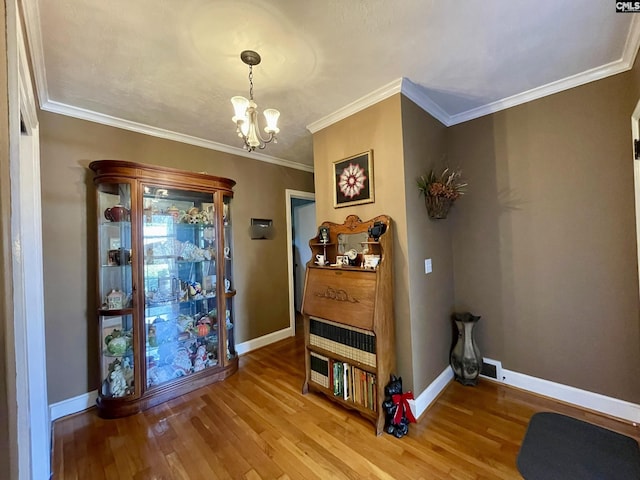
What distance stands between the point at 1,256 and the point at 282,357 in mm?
2777

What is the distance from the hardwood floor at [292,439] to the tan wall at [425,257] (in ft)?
1.23

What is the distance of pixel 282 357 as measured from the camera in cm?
299

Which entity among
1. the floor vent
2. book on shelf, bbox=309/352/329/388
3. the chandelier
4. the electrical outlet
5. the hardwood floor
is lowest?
the hardwood floor

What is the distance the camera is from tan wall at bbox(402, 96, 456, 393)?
196cm

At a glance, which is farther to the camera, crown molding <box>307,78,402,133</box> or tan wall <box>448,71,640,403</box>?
crown molding <box>307,78,402,133</box>

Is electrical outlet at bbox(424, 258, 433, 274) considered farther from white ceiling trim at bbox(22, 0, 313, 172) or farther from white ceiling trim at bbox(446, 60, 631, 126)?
white ceiling trim at bbox(22, 0, 313, 172)

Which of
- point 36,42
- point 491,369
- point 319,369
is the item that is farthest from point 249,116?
point 491,369

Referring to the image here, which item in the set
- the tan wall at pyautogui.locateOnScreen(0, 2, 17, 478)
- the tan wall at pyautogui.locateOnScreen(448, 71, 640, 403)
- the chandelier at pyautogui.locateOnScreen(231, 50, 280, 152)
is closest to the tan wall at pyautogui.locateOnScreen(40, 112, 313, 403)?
the chandelier at pyautogui.locateOnScreen(231, 50, 280, 152)

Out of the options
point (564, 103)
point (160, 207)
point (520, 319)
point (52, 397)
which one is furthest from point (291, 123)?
point (52, 397)

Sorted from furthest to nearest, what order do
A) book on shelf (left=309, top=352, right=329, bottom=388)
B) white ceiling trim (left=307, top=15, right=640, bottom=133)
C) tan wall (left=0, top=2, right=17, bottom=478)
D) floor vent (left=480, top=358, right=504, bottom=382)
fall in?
floor vent (left=480, top=358, right=504, bottom=382), book on shelf (left=309, top=352, right=329, bottom=388), white ceiling trim (left=307, top=15, right=640, bottom=133), tan wall (left=0, top=2, right=17, bottom=478)

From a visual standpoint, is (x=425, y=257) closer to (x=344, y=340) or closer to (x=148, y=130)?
(x=344, y=340)

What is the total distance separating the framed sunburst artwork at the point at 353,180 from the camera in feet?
6.91

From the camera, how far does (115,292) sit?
2.14 m

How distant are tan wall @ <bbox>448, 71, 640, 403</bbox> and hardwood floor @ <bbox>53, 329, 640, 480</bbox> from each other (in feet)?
1.29
